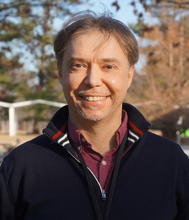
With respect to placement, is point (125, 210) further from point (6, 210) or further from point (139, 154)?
point (6, 210)

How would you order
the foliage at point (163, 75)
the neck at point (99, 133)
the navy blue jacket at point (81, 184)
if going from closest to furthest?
the navy blue jacket at point (81, 184), the neck at point (99, 133), the foliage at point (163, 75)

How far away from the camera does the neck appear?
1943mm

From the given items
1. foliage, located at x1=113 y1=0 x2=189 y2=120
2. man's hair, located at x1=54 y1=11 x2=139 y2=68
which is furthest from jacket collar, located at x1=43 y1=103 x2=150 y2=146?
foliage, located at x1=113 y1=0 x2=189 y2=120

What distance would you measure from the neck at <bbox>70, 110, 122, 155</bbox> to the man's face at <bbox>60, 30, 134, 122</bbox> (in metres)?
0.05

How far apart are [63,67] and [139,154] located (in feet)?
1.79

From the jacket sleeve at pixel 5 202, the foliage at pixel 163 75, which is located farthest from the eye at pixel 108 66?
the foliage at pixel 163 75

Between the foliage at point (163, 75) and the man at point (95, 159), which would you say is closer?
the man at point (95, 159)

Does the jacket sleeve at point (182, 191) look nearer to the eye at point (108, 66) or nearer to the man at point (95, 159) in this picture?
the man at point (95, 159)

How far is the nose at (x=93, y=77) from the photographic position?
1.84 metres

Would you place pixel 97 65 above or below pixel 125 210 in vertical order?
above

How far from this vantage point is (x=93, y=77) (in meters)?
1.84

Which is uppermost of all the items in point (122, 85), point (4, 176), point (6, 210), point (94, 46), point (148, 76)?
point (94, 46)

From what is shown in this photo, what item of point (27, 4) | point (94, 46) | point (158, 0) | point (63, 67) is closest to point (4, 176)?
point (63, 67)

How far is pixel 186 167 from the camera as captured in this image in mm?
1979
